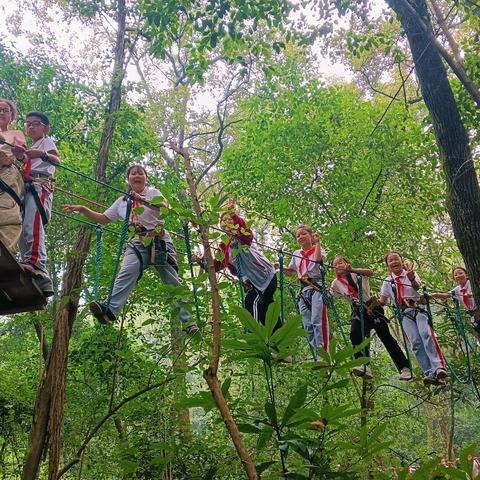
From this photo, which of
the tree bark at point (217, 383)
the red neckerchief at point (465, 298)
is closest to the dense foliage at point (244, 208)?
the red neckerchief at point (465, 298)

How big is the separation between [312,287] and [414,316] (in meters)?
1.08

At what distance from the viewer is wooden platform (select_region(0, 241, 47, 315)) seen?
2.65 m

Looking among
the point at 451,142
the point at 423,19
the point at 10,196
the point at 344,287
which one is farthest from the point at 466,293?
the point at 10,196

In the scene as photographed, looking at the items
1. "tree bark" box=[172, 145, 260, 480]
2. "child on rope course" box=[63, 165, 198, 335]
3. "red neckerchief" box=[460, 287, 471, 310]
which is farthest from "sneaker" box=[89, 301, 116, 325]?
"red neckerchief" box=[460, 287, 471, 310]

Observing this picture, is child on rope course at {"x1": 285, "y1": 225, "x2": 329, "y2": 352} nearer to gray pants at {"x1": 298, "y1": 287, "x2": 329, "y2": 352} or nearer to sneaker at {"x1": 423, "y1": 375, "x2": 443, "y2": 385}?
gray pants at {"x1": 298, "y1": 287, "x2": 329, "y2": 352}

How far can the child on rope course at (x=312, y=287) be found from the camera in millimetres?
4391

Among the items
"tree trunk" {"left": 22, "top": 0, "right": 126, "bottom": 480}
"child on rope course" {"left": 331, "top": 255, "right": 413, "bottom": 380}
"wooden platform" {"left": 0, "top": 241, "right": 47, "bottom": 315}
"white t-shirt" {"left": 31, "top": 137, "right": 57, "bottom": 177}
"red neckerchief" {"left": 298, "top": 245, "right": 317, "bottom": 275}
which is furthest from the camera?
"child on rope course" {"left": 331, "top": 255, "right": 413, "bottom": 380}

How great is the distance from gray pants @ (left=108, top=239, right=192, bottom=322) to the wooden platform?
1.49 ft

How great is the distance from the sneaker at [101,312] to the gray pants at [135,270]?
0.11 ft

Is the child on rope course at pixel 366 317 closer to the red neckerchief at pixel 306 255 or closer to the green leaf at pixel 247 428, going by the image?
Answer: the red neckerchief at pixel 306 255

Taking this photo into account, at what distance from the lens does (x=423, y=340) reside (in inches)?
181

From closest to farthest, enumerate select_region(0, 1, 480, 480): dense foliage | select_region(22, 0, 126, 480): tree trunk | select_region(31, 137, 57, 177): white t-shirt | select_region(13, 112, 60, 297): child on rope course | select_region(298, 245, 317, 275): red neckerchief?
select_region(13, 112, 60, 297): child on rope course → select_region(31, 137, 57, 177): white t-shirt → select_region(22, 0, 126, 480): tree trunk → select_region(298, 245, 317, 275): red neckerchief → select_region(0, 1, 480, 480): dense foliage

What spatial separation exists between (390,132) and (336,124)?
98cm

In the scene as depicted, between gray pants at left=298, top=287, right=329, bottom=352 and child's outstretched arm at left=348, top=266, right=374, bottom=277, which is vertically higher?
child's outstretched arm at left=348, top=266, right=374, bottom=277
